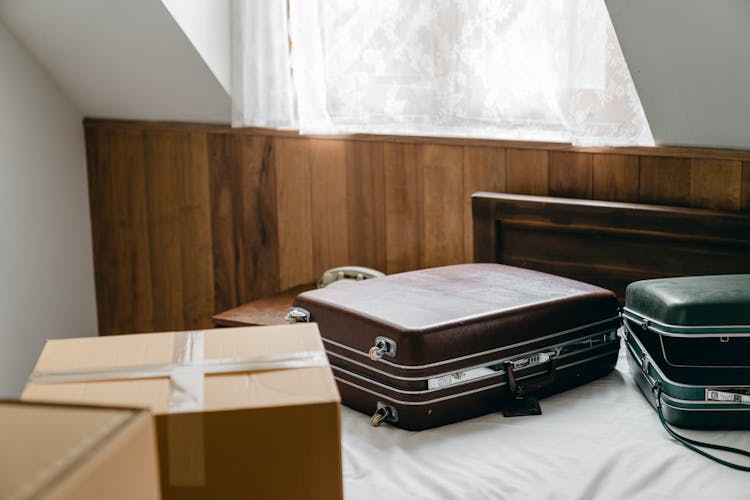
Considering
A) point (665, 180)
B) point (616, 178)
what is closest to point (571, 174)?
point (616, 178)

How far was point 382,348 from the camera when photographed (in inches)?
62.2

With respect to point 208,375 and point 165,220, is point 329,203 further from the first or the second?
point 208,375

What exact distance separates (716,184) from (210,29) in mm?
1474

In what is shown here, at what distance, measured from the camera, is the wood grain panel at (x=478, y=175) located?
2.41 meters

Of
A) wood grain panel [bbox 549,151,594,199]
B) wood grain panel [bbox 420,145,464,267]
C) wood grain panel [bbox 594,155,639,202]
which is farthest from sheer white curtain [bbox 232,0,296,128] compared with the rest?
wood grain panel [bbox 594,155,639,202]

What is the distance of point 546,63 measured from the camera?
223cm

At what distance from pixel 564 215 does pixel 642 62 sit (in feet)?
1.40

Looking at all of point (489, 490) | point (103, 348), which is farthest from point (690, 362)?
point (103, 348)

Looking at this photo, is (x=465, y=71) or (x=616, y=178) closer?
(x=616, y=178)

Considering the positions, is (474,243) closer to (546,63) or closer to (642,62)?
(546,63)

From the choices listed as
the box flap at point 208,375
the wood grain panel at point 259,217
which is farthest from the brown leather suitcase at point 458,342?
the wood grain panel at point 259,217

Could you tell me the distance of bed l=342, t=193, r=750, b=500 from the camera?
52.9 inches

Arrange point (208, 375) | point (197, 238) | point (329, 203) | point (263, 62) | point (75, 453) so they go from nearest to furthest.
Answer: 1. point (75, 453)
2. point (208, 375)
3. point (263, 62)
4. point (329, 203)
5. point (197, 238)

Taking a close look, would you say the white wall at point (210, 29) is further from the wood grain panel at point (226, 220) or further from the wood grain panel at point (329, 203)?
the wood grain panel at point (329, 203)
